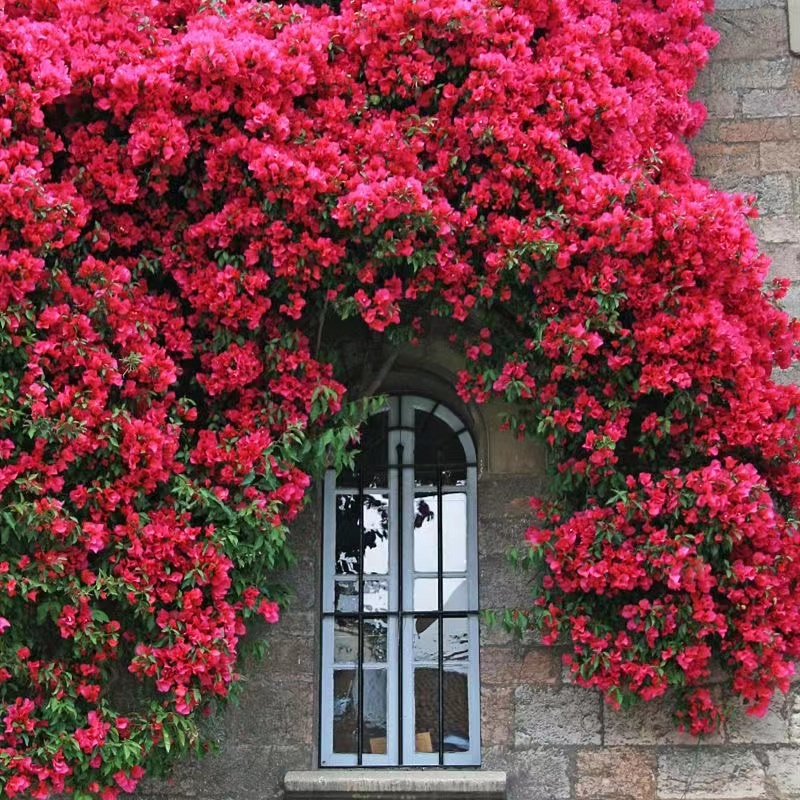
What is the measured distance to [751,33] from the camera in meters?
5.48

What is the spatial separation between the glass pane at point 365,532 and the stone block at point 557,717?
2.68 feet

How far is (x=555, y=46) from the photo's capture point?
4941mm

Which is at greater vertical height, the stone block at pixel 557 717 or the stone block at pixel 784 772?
the stone block at pixel 557 717

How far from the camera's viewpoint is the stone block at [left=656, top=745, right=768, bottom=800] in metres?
4.69

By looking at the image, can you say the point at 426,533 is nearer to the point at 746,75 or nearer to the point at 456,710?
the point at 456,710

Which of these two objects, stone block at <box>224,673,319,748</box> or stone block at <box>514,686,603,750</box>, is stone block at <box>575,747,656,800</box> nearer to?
stone block at <box>514,686,603,750</box>

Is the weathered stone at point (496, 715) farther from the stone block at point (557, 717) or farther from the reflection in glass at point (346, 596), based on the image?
the reflection in glass at point (346, 596)

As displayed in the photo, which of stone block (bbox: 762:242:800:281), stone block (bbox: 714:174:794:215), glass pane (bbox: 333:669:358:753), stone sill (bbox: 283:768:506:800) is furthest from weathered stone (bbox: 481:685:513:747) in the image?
stone block (bbox: 714:174:794:215)

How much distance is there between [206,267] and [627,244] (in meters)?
1.55

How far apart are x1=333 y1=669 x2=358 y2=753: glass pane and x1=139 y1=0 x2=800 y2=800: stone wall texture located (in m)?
0.14

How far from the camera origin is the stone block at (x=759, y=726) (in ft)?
15.6

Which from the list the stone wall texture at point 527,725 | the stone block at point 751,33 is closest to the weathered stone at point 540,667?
the stone wall texture at point 527,725

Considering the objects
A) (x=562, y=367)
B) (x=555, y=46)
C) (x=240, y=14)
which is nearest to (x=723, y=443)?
(x=562, y=367)

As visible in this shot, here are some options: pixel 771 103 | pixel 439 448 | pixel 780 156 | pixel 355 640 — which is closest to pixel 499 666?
pixel 355 640
